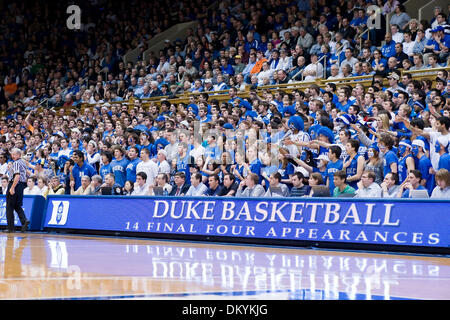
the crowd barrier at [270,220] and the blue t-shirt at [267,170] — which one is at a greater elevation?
the blue t-shirt at [267,170]

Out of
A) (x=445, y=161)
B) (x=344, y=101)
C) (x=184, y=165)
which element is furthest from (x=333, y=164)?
(x=184, y=165)

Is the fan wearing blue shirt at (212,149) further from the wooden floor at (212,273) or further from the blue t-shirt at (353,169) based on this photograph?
the blue t-shirt at (353,169)

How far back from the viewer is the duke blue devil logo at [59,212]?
17.6m

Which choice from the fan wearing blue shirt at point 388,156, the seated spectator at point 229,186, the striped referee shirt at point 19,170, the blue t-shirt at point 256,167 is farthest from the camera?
the striped referee shirt at point 19,170

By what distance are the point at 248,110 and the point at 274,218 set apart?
5.30 metres

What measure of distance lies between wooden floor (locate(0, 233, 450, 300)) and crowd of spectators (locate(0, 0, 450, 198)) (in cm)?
212

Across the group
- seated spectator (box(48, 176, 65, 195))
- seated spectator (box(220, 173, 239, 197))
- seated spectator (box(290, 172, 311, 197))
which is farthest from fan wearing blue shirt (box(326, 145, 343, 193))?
seated spectator (box(48, 176, 65, 195))

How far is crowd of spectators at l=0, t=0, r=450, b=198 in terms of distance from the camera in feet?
45.9

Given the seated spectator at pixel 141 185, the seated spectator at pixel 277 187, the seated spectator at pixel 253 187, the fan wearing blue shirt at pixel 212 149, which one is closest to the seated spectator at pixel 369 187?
the seated spectator at pixel 277 187

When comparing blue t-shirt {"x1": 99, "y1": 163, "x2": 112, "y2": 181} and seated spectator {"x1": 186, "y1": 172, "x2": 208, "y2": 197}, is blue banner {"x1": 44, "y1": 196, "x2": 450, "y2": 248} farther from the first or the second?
blue t-shirt {"x1": 99, "y1": 163, "x2": 112, "y2": 181}

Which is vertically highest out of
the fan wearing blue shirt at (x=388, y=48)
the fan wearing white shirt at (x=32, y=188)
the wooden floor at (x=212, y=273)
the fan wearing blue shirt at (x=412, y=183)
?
the fan wearing blue shirt at (x=388, y=48)

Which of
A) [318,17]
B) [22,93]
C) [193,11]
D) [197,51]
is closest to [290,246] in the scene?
[318,17]

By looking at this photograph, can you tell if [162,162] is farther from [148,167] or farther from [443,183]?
[443,183]
